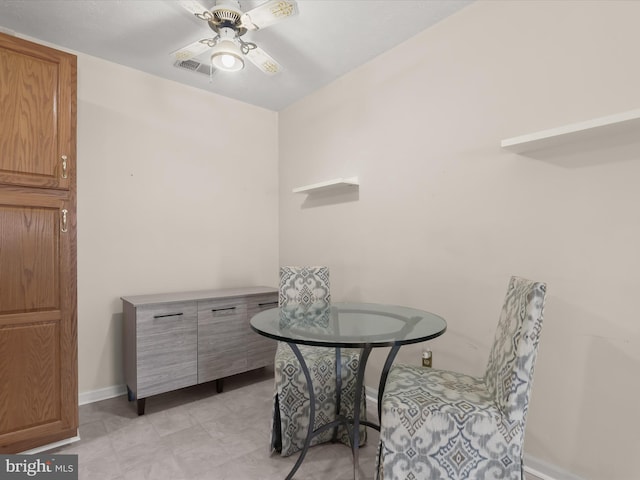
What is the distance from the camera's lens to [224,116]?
3.46m

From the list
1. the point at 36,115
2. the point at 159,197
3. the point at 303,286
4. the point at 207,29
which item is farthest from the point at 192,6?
the point at 303,286

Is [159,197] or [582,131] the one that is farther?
[159,197]

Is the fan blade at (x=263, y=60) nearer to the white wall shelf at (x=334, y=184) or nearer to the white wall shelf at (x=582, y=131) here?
the white wall shelf at (x=334, y=184)

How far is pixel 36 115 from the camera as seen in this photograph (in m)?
1.98

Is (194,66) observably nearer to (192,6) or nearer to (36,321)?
(192,6)

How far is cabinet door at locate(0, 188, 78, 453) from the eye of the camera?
1.89 metres

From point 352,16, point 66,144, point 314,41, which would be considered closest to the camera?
point 66,144

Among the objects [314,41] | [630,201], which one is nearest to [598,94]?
[630,201]

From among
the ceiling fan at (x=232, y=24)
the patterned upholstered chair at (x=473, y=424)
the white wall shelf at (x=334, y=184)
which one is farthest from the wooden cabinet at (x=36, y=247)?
the patterned upholstered chair at (x=473, y=424)

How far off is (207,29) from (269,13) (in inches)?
31.6

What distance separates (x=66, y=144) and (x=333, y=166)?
2010mm

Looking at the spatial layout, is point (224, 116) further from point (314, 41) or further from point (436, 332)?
point (436, 332)

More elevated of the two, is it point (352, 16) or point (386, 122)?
point (352, 16)

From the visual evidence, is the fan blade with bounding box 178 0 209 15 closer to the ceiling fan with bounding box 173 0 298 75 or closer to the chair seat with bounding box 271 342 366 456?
the ceiling fan with bounding box 173 0 298 75
